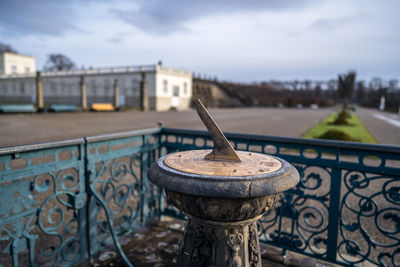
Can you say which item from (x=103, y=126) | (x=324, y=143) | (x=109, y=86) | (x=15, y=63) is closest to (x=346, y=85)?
(x=103, y=126)

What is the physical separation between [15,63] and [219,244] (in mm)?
62965

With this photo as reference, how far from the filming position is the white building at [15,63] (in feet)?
161

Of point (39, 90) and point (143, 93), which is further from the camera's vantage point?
point (143, 93)

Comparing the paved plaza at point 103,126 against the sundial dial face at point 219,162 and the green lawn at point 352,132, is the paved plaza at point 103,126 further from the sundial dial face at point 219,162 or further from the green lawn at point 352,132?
the sundial dial face at point 219,162

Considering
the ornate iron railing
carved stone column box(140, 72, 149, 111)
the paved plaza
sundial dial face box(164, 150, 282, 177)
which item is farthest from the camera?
carved stone column box(140, 72, 149, 111)

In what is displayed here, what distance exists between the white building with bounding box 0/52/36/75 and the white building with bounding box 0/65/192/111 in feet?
25.7

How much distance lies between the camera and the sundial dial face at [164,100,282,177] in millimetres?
1574

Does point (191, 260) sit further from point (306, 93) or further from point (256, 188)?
point (306, 93)

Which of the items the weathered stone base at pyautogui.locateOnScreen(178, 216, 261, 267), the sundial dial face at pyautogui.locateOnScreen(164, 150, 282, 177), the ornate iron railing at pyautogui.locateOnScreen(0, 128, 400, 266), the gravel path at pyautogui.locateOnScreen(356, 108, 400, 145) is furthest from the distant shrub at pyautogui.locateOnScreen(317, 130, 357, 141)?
the weathered stone base at pyautogui.locateOnScreen(178, 216, 261, 267)

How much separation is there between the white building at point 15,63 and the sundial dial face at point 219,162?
60.3 meters

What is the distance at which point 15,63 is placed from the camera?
51.7 m

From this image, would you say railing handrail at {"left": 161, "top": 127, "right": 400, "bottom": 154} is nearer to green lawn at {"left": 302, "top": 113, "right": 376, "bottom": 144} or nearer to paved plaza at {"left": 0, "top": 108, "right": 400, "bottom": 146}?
paved plaza at {"left": 0, "top": 108, "right": 400, "bottom": 146}

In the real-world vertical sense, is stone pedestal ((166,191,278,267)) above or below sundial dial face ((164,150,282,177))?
below

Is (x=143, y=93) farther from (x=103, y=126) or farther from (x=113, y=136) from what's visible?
(x=113, y=136)
